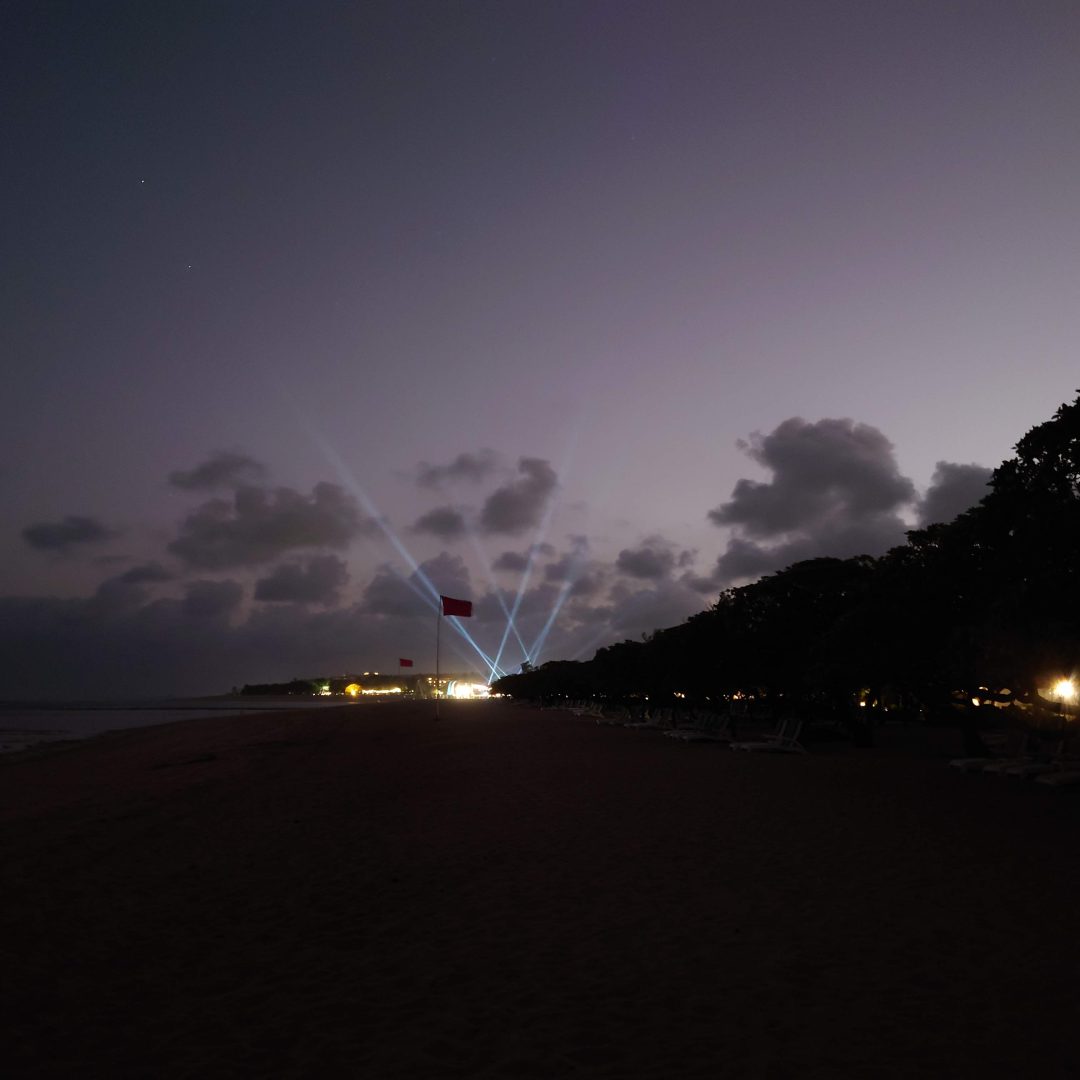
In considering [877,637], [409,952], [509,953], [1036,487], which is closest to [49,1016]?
[409,952]

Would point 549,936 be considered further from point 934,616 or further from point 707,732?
point 707,732

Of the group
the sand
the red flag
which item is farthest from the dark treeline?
the red flag

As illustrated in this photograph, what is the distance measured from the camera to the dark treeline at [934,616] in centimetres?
1540

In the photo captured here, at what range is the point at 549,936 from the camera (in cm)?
741

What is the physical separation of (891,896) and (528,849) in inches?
188

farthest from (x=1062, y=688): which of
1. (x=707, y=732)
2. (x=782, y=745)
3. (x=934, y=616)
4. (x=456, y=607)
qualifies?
(x=456, y=607)

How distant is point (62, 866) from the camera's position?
1101 centimetres

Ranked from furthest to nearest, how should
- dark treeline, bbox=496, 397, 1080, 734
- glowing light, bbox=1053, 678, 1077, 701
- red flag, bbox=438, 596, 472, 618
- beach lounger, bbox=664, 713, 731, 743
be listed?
red flag, bbox=438, 596, 472, 618
beach lounger, bbox=664, 713, 731, 743
glowing light, bbox=1053, 678, 1077, 701
dark treeline, bbox=496, 397, 1080, 734

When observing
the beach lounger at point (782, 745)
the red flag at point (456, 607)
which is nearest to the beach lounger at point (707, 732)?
the beach lounger at point (782, 745)

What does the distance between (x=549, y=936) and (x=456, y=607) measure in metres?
29.3

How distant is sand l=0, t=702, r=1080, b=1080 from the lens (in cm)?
522

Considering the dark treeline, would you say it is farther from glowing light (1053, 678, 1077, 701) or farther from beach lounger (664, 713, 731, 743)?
beach lounger (664, 713, 731, 743)

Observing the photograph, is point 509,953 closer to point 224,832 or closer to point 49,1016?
point 49,1016

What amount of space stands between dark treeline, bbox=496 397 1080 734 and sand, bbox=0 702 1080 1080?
331 centimetres
